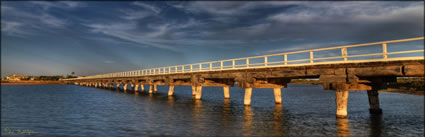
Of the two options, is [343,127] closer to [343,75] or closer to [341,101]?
[341,101]

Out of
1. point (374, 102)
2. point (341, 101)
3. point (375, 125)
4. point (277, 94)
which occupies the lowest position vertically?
point (375, 125)

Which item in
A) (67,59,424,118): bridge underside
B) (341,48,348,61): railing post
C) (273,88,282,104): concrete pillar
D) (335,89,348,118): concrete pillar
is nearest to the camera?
(67,59,424,118): bridge underside

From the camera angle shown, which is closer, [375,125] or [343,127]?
[343,127]

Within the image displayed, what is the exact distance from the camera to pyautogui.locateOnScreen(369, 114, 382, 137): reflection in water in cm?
1467

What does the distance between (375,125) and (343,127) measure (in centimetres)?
256

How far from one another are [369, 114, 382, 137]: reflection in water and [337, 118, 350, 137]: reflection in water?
1114mm

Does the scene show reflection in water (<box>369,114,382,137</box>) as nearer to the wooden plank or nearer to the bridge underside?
the bridge underside

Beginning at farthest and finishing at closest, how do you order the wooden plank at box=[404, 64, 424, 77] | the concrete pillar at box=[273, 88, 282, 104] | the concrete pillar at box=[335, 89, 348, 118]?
the concrete pillar at box=[273, 88, 282, 104] → the concrete pillar at box=[335, 89, 348, 118] → the wooden plank at box=[404, 64, 424, 77]

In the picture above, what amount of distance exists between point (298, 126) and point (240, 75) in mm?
10434

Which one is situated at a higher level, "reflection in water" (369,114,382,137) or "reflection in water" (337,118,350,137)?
"reflection in water" (337,118,350,137)

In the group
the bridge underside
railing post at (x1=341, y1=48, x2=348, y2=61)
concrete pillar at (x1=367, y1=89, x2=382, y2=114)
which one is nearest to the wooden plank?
the bridge underside

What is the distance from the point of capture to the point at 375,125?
55.8 feet

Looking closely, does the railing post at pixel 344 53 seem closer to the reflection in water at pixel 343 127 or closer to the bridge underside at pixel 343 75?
the bridge underside at pixel 343 75

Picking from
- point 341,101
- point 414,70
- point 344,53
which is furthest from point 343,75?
point 414,70
